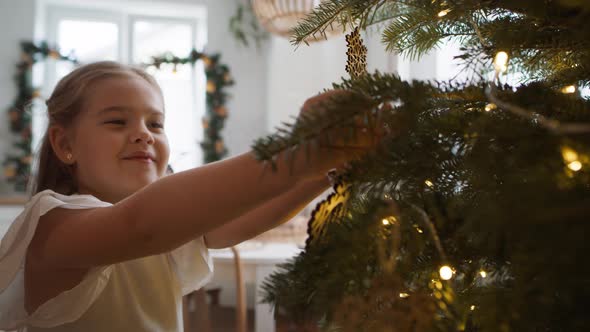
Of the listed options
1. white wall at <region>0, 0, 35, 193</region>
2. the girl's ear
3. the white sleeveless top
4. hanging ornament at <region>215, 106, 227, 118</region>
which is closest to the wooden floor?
hanging ornament at <region>215, 106, 227, 118</region>

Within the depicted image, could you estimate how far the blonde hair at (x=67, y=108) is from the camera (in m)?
0.91

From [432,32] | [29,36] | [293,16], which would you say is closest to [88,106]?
[432,32]

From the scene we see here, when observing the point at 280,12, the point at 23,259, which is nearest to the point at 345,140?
the point at 23,259

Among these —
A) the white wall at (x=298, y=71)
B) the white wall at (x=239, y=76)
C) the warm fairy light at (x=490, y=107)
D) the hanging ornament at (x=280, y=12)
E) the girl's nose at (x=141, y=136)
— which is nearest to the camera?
the warm fairy light at (x=490, y=107)

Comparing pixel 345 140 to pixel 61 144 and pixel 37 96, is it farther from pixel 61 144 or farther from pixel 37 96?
pixel 37 96

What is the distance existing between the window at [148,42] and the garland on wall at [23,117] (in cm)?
22

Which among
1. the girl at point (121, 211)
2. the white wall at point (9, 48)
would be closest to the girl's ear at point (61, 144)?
the girl at point (121, 211)

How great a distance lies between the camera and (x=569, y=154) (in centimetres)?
27

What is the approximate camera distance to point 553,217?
22cm

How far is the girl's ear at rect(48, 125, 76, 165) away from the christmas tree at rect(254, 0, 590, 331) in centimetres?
68

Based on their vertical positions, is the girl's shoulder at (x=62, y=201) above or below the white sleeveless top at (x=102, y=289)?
above

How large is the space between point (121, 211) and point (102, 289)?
0.97 feet

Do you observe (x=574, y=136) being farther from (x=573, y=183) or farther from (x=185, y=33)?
(x=185, y=33)

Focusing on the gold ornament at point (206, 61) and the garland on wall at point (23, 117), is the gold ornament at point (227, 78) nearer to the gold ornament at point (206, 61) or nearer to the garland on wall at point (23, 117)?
the gold ornament at point (206, 61)
